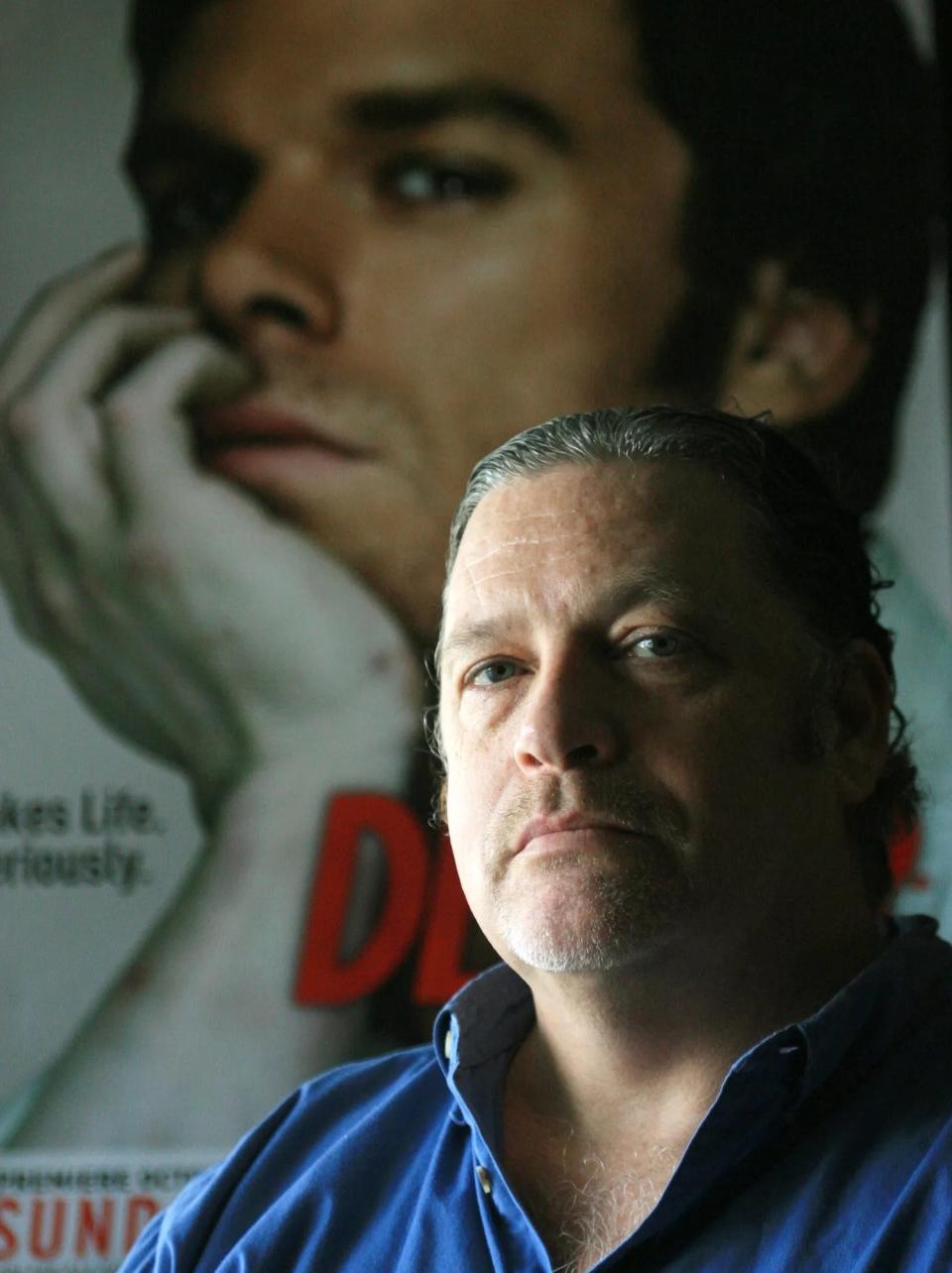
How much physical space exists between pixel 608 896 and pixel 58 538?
1.35 m

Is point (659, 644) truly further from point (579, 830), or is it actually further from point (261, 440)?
point (261, 440)

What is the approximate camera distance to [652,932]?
109 cm

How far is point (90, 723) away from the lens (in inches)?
83.7

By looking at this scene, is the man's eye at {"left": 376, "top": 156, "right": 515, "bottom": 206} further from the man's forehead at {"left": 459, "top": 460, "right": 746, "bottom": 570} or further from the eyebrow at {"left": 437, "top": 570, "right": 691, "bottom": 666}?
the eyebrow at {"left": 437, "top": 570, "right": 691, "bottom": 666}

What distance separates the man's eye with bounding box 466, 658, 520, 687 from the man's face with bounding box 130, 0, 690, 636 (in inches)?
37.5

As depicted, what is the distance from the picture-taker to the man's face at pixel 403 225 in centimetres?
218

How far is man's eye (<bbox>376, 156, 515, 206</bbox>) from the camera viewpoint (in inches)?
86.9

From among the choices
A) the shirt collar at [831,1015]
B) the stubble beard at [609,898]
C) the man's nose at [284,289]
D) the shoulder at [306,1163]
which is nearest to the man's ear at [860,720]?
the shirt collar at [831,1015]

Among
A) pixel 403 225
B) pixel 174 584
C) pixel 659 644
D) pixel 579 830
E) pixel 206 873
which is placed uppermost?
pixel 403 225

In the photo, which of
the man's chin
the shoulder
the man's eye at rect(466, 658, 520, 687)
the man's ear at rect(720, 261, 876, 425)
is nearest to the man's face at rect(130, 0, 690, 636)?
the man's ear at rect(720, 261, 876, 425)

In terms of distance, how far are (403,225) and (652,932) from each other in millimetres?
1439

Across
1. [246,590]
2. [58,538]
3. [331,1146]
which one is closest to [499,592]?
[331,1146]

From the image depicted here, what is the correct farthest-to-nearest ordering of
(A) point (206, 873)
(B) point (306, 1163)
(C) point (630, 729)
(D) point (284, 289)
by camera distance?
1. (D) point (284, 289)
2. (A) point (206, 873)
3. (B) point (306, 1163)
4. (C) point (630, 729)

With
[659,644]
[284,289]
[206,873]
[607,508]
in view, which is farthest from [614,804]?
[284,289]
